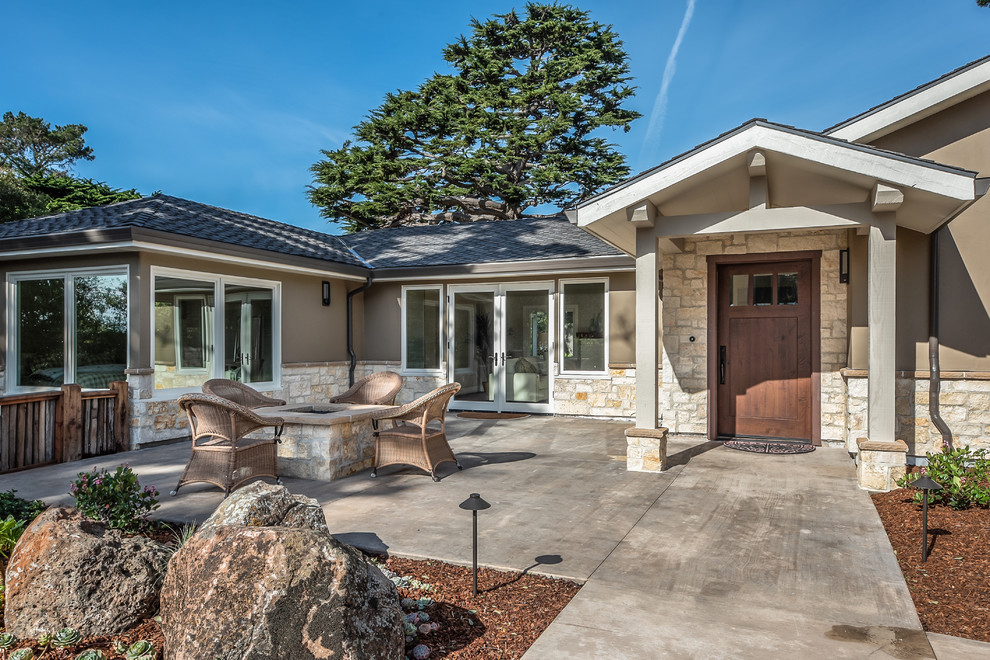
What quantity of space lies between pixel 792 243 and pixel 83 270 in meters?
8.99

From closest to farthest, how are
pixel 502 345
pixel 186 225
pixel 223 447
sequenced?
pixel 223 447 → pixel 186 225 → pixel 502 345

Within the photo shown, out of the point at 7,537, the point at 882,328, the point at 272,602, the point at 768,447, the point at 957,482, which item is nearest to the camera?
the point at 272,602

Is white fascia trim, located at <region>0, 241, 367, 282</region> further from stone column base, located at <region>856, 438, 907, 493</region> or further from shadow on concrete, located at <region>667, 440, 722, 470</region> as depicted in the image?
stone column base, located at <region>856, 438, 907, 493</region>

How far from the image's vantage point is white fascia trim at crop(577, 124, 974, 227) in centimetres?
493

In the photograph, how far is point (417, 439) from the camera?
18.9 ft

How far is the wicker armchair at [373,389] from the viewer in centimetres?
731

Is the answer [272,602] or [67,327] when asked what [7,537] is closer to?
[272,602]

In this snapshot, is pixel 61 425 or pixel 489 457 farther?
pixel 489 457

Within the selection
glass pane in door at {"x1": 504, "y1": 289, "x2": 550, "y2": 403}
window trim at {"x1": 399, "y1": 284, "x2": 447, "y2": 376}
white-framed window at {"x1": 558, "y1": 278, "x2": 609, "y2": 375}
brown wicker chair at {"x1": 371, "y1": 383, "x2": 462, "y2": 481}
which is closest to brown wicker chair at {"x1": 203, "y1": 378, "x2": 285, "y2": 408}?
brown wicker chair at {"x1": 371, "y1": 383, "x2": 462, "y2": 481}

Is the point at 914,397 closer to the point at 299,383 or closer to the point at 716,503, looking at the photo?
the point at 716,503

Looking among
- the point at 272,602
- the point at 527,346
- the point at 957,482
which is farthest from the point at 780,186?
the point at 272,602

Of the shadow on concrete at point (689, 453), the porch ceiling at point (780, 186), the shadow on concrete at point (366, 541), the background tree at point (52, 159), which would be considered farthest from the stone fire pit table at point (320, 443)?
the background tree at point (52, 159)

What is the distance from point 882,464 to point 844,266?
8.99ft

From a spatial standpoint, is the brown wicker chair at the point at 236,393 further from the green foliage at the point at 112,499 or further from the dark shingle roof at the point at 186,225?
the green foliage at the point at 112,499
